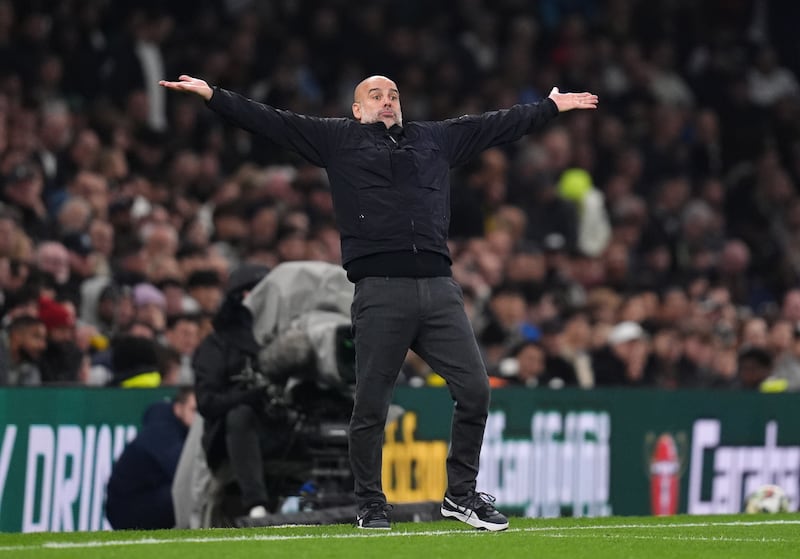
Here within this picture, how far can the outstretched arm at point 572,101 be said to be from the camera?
973 cm

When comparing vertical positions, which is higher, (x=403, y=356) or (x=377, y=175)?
(x=377, y=175)

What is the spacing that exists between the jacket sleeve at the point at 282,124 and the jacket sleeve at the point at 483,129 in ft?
1.85

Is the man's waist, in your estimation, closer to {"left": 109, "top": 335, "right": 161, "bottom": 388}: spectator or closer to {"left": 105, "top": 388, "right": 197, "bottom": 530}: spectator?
{"left": 105, "top": 388, "right": 197, "bottom": 530}: spectator

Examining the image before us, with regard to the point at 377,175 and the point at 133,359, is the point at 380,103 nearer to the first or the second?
the point at 377,175

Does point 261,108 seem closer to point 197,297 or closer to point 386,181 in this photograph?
point 386,181

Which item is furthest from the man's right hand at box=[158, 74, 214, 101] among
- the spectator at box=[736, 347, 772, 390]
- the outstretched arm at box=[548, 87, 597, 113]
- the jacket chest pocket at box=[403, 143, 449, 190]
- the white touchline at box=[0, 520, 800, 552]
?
the spectator at box=[736, 347, 772, 390]

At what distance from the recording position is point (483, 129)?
31.5 ft

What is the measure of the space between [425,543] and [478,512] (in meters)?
0.73

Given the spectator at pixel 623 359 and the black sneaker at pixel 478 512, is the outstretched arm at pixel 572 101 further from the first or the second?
the spectator at pixel 623 359

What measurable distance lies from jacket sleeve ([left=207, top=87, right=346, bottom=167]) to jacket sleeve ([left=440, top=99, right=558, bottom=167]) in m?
0.56

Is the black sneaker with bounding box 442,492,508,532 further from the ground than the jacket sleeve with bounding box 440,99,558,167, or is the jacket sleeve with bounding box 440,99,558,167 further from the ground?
the jacket sleeve with bounding box 440,99,558,167

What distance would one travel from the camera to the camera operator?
11.5m

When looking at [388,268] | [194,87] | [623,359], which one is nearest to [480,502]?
[388,268]

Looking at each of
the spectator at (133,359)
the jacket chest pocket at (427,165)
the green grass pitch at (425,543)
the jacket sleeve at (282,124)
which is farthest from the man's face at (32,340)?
the jacket chest pocket at (427,165)
